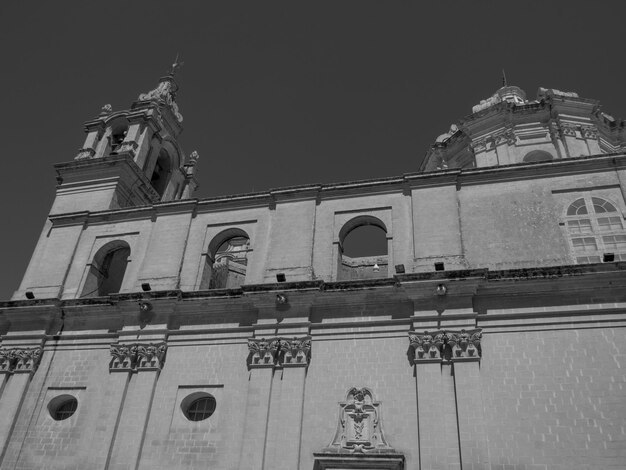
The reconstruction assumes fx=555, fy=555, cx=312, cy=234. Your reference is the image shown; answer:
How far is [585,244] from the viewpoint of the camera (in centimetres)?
1552

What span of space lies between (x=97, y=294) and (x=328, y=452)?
11.0 meters

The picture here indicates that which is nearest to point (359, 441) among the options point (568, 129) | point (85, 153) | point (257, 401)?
point (257, 401)

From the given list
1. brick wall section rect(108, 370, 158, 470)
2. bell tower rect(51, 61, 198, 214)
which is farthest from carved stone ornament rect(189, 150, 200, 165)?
brick wall section rect(108, 370, 158, 470)

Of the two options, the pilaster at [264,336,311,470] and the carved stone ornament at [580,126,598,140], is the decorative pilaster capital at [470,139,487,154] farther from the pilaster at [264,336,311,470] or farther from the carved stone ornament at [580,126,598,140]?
the pilaster at [264,336,311,470]

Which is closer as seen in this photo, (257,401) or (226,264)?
(257,401)

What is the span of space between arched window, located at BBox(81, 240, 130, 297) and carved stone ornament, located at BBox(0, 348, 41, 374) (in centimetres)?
247

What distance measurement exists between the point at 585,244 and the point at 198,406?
11925 millimetres

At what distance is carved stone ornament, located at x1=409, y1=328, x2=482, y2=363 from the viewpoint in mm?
14148

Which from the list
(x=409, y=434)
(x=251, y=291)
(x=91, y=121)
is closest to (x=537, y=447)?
(x=409, y=434)

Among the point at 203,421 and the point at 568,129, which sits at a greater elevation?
the point at 568,129

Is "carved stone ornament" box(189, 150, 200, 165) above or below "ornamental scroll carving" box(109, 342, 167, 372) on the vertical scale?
above

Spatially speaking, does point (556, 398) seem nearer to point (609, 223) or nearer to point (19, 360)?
point (609, 223)

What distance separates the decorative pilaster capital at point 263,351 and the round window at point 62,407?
6.09 meters

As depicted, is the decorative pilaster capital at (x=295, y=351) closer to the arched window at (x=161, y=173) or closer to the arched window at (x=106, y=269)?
the arched window at (x=106, y=269)
